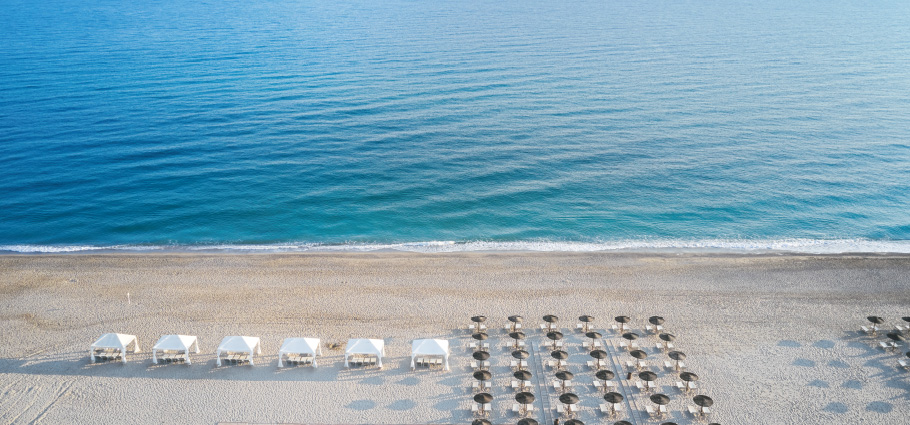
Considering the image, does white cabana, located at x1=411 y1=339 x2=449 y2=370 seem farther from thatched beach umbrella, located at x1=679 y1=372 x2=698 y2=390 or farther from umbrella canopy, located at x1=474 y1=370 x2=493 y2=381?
thatched beach umbrella, located at x1=679 y1=372 x2=698 y2=390

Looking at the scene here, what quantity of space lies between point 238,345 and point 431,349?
929cm

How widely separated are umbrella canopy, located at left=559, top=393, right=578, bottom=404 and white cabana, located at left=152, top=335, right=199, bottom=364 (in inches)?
698

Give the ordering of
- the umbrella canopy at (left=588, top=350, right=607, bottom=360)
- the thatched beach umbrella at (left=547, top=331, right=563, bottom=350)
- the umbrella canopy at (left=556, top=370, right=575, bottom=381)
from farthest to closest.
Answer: the thatched beach umbrella at (left=547, top=331, right=563, bottom=350) < the umbrella canopy at (left=588, top=350, right=607, bottom=360) < the umbrella canopy at (left=556, top=370, right=575, bottom=381)

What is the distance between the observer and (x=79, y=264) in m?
40.8

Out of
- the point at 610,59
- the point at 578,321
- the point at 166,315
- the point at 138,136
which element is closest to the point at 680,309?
the point at 578,321

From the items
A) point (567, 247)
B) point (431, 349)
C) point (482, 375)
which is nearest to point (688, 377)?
point (482, 375)

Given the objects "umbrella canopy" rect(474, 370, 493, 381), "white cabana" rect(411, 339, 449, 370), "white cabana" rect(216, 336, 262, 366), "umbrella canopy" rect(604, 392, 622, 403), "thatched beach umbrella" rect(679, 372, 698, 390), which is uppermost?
"white cabana" rect(216, 336, 262, 366)

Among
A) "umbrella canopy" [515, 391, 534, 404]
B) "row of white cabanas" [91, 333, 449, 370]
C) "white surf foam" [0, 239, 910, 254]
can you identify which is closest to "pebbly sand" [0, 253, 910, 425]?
"row of white cabanas" [91, 333, 449, 370]

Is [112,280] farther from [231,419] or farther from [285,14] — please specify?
[285,14]

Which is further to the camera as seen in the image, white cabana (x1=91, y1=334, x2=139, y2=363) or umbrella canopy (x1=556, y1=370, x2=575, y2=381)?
white cabana (x1=91, y1=334, x2=139, y2=363)

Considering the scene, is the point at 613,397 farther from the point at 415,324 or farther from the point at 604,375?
the point at 415,324

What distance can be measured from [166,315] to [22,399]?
8.15 metres

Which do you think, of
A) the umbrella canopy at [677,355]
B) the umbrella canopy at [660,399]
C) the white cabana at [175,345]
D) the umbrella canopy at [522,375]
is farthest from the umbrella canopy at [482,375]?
the white cabana at [175,345]

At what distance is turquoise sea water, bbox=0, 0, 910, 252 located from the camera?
48.4m
